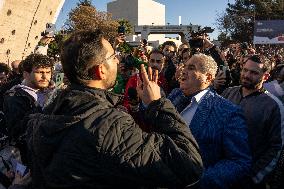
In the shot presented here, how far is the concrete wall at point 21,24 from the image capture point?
26656 mm

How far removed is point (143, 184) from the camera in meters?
1.91

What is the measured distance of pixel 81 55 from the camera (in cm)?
200

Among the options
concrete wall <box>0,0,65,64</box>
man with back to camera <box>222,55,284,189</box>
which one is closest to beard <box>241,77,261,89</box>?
man with back to camera <box>222,55,284,189</box>

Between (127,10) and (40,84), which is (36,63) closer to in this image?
(40,84)

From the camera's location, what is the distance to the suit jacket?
2.98m

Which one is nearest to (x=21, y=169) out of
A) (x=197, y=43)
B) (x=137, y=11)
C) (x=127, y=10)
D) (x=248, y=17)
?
(x=197, y=43)

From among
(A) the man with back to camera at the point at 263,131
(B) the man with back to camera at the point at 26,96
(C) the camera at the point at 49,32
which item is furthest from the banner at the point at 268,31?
(B) the man with back to camera at the point at 26,96

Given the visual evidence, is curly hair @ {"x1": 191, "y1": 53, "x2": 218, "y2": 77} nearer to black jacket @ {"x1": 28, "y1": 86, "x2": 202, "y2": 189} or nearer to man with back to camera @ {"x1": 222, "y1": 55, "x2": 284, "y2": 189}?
man with back to camera @ {"x1": 222, "y1": 55, "x2": 284, "y2": 189}

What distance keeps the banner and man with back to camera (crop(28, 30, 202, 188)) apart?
124 feet

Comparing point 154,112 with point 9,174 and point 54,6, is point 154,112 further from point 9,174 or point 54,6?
point 54,6

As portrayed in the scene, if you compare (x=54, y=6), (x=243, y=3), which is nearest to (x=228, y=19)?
(x=243, y=3)

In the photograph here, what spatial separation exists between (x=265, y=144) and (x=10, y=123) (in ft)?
7.81

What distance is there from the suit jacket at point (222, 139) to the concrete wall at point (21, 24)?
24217 millimetres

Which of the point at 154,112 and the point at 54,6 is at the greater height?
the point at 54,6
